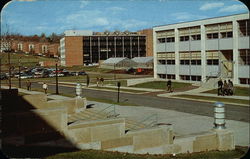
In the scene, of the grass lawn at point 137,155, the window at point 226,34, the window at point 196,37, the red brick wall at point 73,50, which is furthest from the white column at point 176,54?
the grass lawn at point 137,155

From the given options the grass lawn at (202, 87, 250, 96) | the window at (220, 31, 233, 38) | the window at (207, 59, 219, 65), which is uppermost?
the window at (220, 31, 233, 38)

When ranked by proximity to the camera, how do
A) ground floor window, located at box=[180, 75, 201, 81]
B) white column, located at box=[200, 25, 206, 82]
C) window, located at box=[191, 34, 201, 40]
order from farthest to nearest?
1. ground floor window, located at box=[180, 75, 201, 81]
2. window, located at box=[191, 34, 201, 40]
3. white column, located at box=[200, 25, 206, 82]

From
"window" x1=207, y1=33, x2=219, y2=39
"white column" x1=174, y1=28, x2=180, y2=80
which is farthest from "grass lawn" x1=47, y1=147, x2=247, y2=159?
"white column" x1=174, y1=28, x2=180, y2=80

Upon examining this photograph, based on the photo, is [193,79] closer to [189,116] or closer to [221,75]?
[221,75]

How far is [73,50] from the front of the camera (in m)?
67.3

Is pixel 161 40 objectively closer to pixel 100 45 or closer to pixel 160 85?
pixel 160 85

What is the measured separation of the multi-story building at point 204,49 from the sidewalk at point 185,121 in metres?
16.1

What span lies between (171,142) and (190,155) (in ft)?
3.57

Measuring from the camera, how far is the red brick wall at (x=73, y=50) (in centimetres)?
6544

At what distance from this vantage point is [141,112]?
21188mm

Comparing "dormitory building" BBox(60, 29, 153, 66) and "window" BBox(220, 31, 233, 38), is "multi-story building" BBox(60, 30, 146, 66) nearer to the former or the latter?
"dormitory building" BBox(60, 29, 153, 66)

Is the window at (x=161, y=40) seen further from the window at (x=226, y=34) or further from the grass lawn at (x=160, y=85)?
the window at (x=226, y=34)

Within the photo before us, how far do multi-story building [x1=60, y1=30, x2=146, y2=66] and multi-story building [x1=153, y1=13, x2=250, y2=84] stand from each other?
55.4 ft

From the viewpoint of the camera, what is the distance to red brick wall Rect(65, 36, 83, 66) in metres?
65.4
